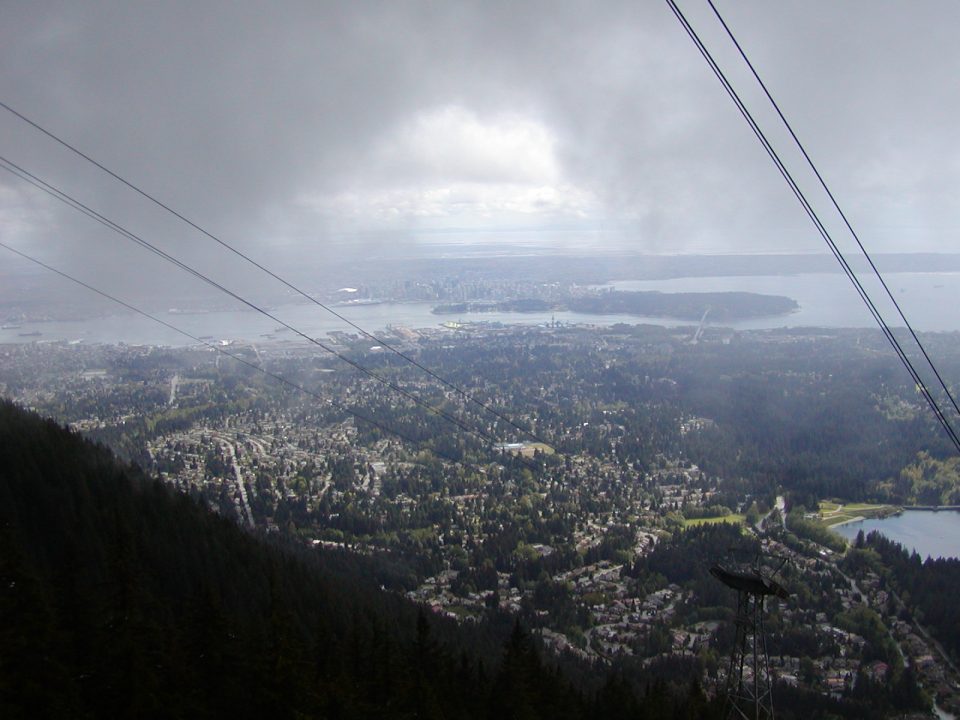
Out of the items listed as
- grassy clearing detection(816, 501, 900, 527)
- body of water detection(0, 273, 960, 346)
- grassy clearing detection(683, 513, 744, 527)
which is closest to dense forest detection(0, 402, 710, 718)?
grassy clearing detection(683, 513, 744, 527)

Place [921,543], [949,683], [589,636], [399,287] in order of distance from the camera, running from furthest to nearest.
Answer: [399,287]
[921,543]
[589,636]
[949,683]

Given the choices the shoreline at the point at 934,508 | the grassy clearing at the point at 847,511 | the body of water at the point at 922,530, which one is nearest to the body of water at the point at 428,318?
the shoreline at the point at 934,508

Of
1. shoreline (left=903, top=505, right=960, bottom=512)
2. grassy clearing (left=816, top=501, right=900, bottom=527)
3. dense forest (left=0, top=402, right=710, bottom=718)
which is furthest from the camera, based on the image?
shoreline (left=903, top=505, right=960, bottom=512)

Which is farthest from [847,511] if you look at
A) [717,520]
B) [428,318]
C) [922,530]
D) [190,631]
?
[428,318]

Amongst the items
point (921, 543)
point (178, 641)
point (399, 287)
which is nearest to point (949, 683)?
point (921, 543)

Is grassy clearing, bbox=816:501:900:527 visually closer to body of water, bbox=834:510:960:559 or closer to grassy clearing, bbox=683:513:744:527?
body of water, bbox=834:510:960:559

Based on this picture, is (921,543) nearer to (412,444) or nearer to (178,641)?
(412,444)

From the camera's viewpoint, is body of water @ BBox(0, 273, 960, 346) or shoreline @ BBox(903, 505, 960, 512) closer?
shoreline @ BBox(903, 505, 960, 512)
